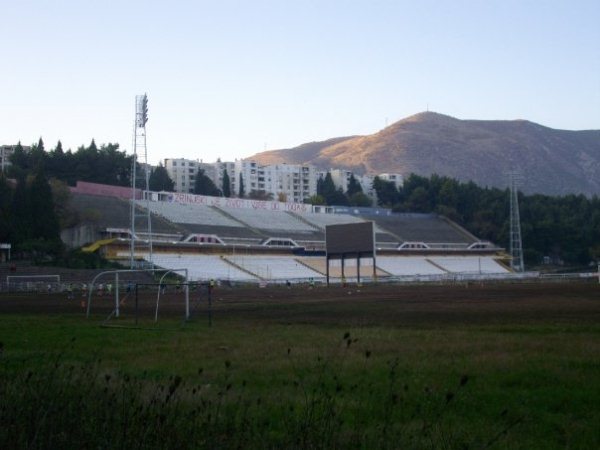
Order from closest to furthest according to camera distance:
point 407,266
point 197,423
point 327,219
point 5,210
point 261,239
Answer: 1. point 197,423
2. point 5,210
3. point 261,239
4. point 407,266
5. point 327,219

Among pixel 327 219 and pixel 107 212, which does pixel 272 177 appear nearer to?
pixel 327 219

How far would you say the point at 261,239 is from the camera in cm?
10644

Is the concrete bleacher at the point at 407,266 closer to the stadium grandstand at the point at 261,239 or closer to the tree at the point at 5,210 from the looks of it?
the stadium grandstand at the point at 261,239

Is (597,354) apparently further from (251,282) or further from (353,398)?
(251,282)

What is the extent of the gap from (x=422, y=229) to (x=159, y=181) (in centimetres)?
4503

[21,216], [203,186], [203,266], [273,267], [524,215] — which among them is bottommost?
[273,267]

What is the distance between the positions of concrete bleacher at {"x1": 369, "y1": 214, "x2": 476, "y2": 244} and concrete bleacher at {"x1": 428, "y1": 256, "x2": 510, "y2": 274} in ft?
19.9

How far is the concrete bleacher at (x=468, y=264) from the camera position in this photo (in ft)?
366

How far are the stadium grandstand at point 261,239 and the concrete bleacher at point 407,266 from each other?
16 centimetres

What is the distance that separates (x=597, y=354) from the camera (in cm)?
1338

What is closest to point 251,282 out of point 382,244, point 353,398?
point 382,244

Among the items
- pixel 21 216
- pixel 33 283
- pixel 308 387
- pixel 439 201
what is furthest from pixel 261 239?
pixel 308 387

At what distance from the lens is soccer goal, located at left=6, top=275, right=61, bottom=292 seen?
62062 millimetres

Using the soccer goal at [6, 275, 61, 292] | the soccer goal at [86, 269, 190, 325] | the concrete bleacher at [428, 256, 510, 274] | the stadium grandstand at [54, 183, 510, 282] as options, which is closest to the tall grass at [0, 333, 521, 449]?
the soccer goal at [86, 269, 190, 325]
